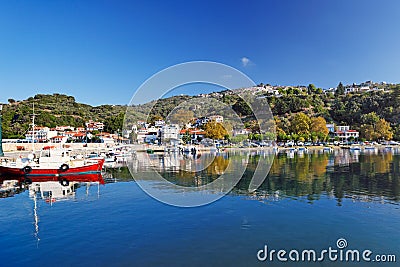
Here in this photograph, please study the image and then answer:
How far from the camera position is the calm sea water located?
20.5ft

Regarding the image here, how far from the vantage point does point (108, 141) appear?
52.5m

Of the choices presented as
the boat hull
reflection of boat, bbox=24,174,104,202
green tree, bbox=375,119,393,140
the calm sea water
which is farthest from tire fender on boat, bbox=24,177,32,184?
green tree, bbox=375,119,393,140

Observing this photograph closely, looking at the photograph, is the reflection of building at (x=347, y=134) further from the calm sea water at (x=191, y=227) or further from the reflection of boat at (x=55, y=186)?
the reflection of boat at (x=55, y=186)

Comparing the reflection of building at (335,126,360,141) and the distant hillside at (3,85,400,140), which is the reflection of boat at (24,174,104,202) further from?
the reflection of building at (335,126,360,141)

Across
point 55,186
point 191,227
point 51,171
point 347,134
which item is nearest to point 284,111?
point 347,134

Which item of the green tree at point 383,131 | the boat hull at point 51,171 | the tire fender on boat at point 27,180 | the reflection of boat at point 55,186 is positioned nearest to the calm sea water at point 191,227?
the reflection of boat at point 55,186

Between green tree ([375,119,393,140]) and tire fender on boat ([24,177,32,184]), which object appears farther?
green tree ([375,119,393,140])

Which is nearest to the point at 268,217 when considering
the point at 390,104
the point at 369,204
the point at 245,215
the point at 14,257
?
the point at 245,215

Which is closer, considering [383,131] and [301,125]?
[383,131]

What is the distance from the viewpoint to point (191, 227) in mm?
8156

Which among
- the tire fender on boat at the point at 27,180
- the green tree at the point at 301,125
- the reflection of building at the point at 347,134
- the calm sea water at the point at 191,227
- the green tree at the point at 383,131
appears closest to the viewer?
the calm sea water at the point at 191,227

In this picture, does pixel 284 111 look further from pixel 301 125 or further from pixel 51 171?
pixel 51 171

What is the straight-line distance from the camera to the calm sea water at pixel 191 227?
6.24 m

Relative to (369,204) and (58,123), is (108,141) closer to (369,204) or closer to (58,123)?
(58,123)
